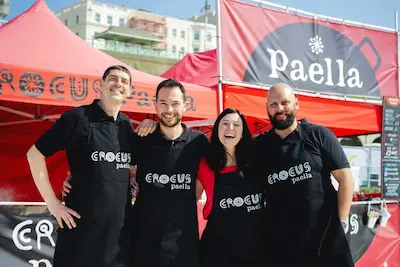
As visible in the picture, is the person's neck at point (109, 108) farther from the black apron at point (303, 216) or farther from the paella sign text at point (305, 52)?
the paella sign text at point (305, 52)

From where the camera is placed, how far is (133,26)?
7562 centimetres

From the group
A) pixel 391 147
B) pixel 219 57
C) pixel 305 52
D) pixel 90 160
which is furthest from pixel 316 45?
pixel 90 160

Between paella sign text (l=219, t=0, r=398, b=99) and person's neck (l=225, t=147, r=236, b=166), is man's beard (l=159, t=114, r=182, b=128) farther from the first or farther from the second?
paella sign text (l=219, t=0, r=398, b=99)

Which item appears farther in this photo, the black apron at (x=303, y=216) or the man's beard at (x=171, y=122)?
the black apron at (x=303, y=216)

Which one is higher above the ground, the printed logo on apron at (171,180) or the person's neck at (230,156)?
the person's neck at (230,156)

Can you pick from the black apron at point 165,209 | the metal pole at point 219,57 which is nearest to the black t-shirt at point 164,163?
the black apron at point 165,209

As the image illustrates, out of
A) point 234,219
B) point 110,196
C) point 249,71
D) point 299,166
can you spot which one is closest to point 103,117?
point 110,196

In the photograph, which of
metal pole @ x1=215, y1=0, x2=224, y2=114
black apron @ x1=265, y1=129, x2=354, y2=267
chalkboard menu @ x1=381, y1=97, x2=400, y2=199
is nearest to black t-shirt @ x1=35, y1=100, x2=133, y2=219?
black apron @ x1=265, y1=129, x2=354, y2=267

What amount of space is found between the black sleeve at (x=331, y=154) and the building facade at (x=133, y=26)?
6420 cm

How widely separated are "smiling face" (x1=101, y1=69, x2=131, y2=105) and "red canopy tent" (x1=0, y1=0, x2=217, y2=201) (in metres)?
2.31

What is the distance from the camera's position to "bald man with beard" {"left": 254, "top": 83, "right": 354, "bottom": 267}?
3.16 metres

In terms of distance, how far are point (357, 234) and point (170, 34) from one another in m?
77.7

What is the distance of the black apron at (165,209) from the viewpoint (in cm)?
282

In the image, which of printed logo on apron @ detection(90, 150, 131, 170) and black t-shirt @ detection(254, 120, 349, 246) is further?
black t-shirt @ detection(254, 120, 349, 246)
